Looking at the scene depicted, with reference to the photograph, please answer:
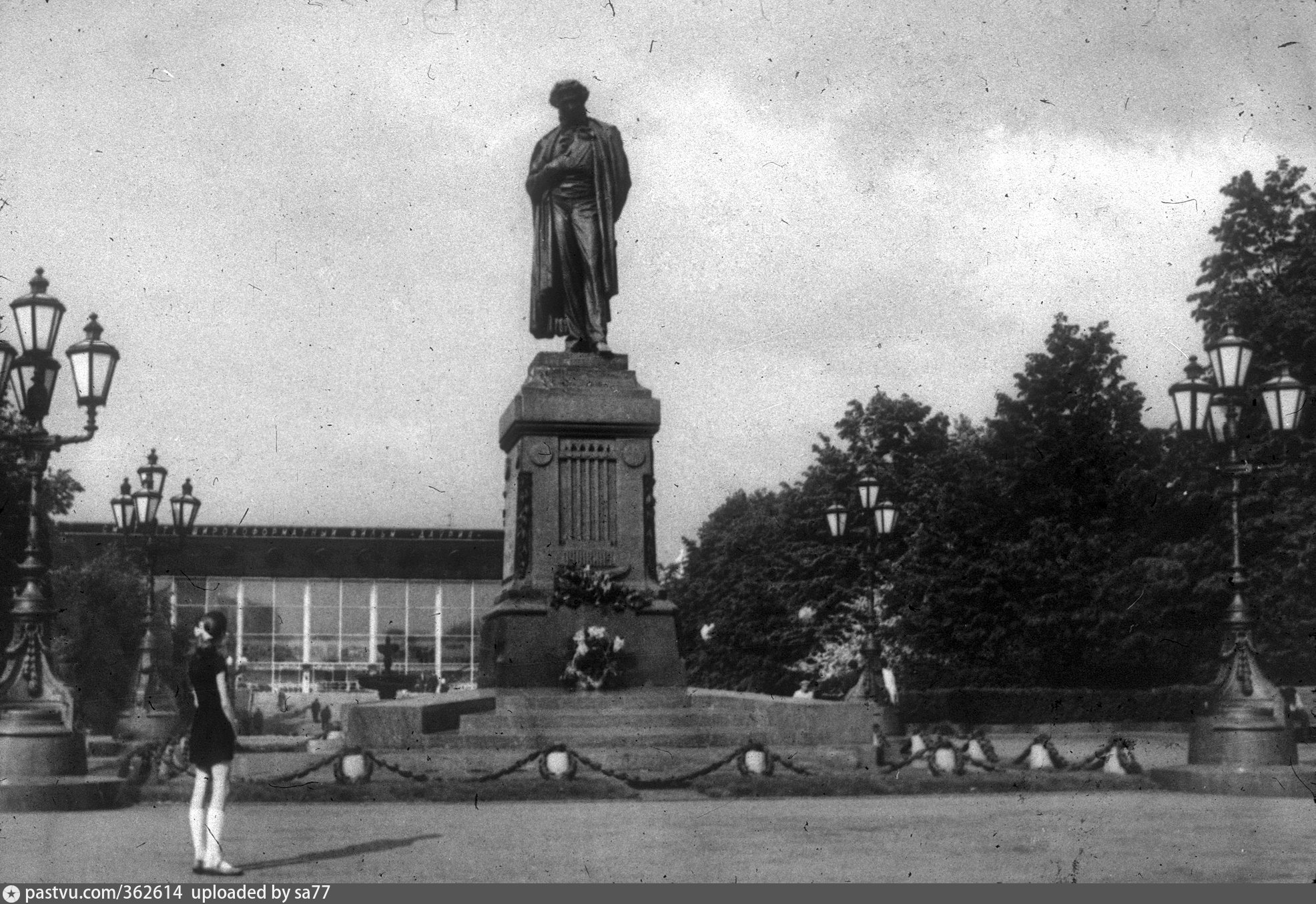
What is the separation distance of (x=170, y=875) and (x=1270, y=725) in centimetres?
1124

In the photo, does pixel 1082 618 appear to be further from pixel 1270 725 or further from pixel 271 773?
pixel 271 773

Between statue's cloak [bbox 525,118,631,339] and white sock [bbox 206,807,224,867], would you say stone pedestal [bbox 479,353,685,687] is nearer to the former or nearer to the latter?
statue's cloak [bbox 525,118,631,339]

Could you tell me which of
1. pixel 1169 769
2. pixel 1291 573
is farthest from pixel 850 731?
pixel 1291 573

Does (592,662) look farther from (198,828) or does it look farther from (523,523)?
(198,828)

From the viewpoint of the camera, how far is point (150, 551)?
26.3 m

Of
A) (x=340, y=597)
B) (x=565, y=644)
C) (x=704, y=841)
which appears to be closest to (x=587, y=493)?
(x=565, y=644)

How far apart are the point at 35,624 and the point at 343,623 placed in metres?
69.0

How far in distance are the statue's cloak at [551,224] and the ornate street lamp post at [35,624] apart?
6099 millimetres

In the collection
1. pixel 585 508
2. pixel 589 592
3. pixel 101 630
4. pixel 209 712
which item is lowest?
pixel 209 712

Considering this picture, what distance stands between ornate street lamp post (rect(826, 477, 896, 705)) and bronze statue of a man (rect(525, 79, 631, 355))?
831 centimetres

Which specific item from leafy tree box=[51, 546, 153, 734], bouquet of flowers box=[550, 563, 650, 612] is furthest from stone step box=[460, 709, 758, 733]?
leafy tree box=[51, 546, 153, 734]

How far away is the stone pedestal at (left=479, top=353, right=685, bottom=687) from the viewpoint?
19703 millimetres

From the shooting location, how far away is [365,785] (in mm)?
15930

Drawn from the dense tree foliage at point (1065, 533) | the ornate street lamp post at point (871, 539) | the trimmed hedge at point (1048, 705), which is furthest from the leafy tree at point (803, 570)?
the ornate street lamp post at point (871, 539)
